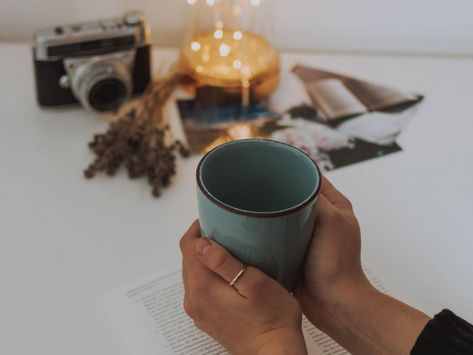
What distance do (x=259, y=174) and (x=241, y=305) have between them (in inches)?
4.0

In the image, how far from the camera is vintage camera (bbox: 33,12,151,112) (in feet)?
2.39

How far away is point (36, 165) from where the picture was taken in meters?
0.69

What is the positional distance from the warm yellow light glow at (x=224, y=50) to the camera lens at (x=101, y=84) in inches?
5.8

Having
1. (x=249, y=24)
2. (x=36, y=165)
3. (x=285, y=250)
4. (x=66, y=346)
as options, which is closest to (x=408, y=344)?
(x=285, y=250)

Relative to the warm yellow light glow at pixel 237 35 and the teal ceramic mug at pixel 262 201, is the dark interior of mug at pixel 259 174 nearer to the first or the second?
the teal ceramic mug at pixel 262 201

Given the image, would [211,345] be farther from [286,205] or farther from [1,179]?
[1,179]

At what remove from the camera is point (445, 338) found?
0.44 meters

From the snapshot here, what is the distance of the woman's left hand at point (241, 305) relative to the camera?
43 cm

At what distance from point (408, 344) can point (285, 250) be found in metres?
→ 0.13

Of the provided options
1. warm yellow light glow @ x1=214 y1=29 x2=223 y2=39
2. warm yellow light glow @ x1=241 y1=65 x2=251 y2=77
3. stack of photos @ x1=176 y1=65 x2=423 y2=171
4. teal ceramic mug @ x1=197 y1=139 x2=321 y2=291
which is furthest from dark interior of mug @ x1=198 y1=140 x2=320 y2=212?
warm yellow light glow @ x1=214 y1=29 x2=223 y2=39

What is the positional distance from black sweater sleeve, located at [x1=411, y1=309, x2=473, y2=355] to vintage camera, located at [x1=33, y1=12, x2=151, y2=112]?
48 centimetres

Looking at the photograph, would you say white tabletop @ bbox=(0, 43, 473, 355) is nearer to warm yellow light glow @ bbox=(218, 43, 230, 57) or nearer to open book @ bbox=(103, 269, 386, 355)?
open book @ bbox=(103, 269, 386, 355)

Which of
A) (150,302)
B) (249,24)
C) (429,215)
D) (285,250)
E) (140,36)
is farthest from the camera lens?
(249,24)

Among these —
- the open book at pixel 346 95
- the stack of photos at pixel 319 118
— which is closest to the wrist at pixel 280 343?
the stack of photos at pixel 319 118
